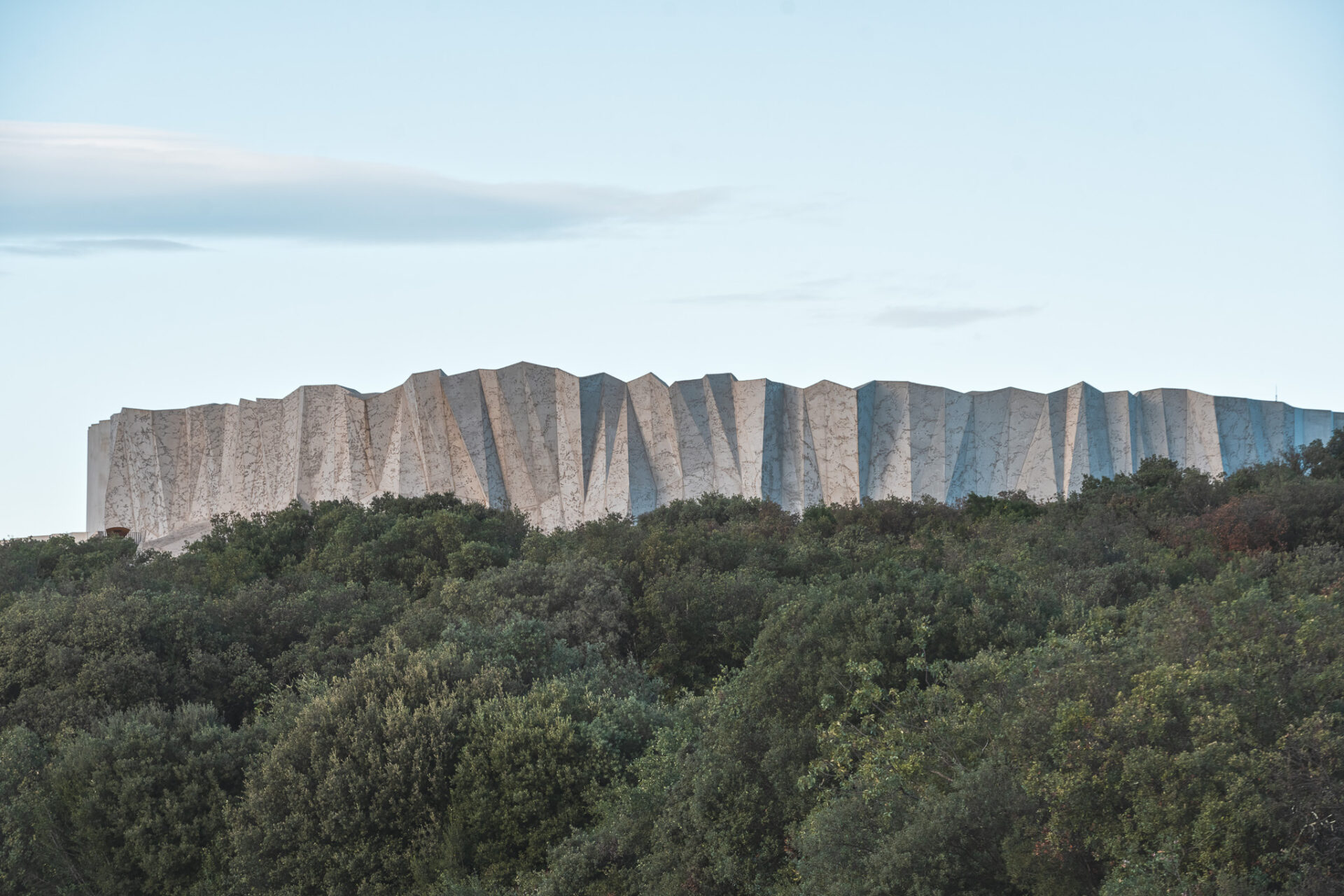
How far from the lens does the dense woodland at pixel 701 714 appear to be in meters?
7.18

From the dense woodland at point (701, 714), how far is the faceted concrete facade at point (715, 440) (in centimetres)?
1321

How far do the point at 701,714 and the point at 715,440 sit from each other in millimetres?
24763

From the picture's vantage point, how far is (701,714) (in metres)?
11.2

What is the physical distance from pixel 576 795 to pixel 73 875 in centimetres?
505

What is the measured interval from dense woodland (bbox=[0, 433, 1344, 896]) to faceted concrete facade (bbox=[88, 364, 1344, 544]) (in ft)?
43.3

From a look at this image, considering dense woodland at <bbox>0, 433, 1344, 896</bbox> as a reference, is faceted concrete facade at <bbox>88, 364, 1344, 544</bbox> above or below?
above

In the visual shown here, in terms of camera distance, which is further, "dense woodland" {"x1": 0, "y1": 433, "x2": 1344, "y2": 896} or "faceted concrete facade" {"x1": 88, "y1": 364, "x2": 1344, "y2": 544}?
"faceted concrete facade" {"x1": 88, "y1": 364, "x2": 1344, "y2": 544}

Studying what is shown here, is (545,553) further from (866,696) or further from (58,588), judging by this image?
(866,696)

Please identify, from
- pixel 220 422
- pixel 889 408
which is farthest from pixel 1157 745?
pixel 220 422

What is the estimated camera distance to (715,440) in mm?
35812

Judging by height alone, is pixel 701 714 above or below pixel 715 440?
below

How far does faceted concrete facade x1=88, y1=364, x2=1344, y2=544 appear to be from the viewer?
1403 inches

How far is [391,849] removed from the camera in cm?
1177

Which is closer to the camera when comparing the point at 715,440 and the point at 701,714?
the point at 701,714
